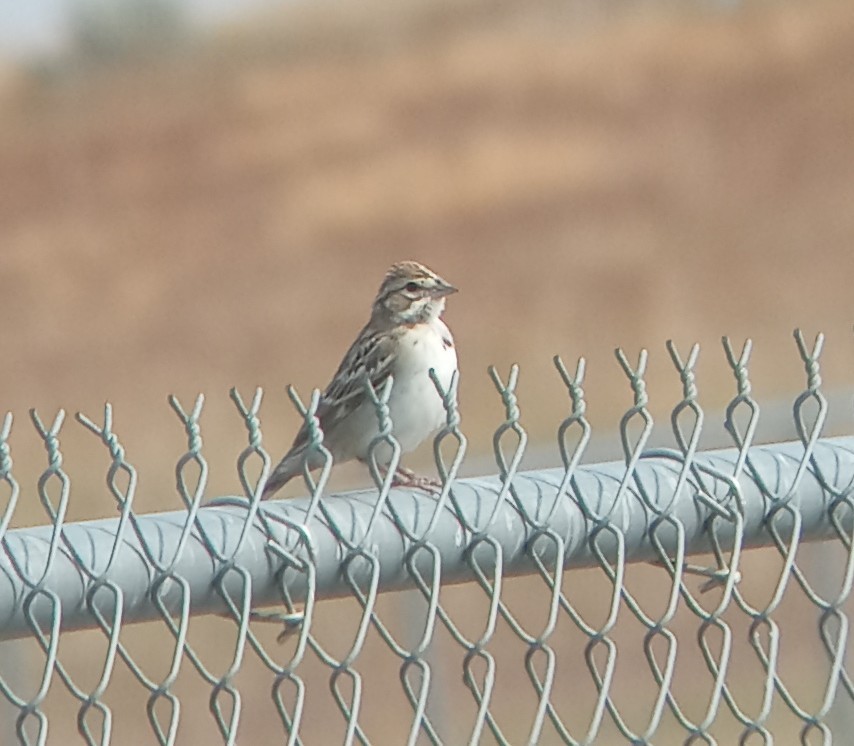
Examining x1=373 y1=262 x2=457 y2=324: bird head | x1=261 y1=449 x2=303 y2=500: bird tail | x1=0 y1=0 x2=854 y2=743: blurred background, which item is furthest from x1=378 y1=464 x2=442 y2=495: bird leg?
x1=0 y1=0 x2=854 y2=743: blurred background

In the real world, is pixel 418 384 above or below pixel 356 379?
below

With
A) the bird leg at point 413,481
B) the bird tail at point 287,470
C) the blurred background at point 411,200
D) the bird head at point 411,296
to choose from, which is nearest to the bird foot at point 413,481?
the bird leg at point 413,481

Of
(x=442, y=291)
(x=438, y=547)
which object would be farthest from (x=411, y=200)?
(x=438, y=547)

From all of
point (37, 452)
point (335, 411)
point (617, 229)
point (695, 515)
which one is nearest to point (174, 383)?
point (37, 452)

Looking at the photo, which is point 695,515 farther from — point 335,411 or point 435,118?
point 435,118

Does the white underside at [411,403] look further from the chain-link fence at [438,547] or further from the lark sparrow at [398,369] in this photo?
the chain-link fence at [438,547]

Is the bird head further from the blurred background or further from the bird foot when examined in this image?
the blurred background

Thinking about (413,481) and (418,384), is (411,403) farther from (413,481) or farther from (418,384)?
(413,481)
